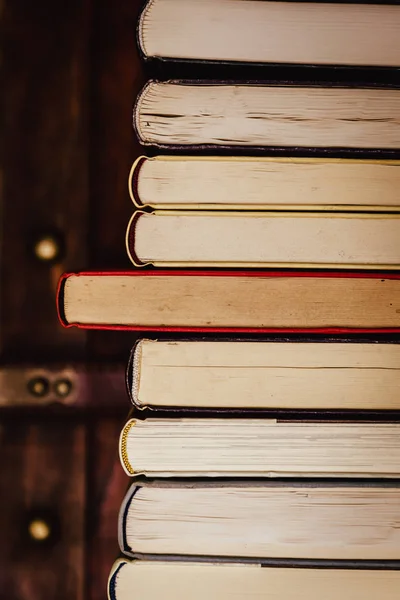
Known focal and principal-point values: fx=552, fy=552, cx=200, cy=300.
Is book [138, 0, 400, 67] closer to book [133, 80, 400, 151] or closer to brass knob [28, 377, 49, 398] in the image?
book [133, 80, 400, 151]

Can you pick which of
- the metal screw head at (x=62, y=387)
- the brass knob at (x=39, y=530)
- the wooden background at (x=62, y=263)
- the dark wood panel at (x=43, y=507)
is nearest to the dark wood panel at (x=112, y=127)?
the wooden background at (x=62, y=263)

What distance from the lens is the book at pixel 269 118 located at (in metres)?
0.75

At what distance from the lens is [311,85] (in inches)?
29.7

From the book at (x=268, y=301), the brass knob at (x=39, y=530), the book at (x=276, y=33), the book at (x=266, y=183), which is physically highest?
the book at (x=276, y=33)

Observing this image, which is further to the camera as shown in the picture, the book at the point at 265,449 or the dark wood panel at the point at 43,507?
the dark wood panel at the point at 43,507

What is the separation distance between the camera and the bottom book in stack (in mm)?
730

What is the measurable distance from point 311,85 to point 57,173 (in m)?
0.45

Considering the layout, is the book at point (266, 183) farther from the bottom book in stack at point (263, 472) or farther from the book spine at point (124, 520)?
the book spine at point (124, 520)

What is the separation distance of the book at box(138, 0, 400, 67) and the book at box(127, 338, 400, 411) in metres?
0.39

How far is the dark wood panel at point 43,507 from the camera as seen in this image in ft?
3.00

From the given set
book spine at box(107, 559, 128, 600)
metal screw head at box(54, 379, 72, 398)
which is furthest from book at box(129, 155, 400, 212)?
book spine at box(107, 559, 128, 600)

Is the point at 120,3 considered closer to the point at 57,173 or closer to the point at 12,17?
the point at 12,17

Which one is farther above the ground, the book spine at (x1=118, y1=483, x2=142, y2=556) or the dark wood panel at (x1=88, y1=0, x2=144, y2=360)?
the dark wood panel at (x1=88, y1=0, x2=144, y2=360)

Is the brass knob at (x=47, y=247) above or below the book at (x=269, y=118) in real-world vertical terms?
below
